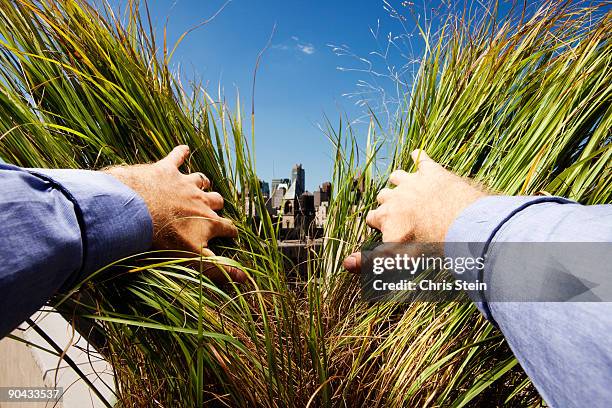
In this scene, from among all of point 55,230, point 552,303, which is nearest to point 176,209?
point 55,230

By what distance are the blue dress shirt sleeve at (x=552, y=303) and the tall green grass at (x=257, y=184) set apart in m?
0.19

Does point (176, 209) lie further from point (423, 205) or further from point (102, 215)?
point (423, 205)

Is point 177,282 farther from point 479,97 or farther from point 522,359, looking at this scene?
point 479,97

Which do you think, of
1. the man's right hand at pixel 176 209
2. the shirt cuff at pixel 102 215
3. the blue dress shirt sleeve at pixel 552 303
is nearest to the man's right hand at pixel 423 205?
the blue dress shirt sleeve at pixel 552 303

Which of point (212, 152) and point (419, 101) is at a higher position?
point (419, 101)

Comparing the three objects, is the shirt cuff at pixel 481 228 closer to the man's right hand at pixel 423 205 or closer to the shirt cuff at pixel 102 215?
the man's right hand at pixel 423 205

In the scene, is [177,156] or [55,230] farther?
[177,156]

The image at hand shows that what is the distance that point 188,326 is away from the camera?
530 mm

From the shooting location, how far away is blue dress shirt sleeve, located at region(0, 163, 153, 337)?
1.14ft

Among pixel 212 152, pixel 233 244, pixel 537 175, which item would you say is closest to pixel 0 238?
pixel 233 244

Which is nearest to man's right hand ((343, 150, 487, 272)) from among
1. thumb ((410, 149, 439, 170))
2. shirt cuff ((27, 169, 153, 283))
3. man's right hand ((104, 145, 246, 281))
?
thumb ((410, 149, 439, 170))

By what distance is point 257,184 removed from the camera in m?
0.77

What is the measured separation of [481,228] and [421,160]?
296mm

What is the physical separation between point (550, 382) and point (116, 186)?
0.60 meters
